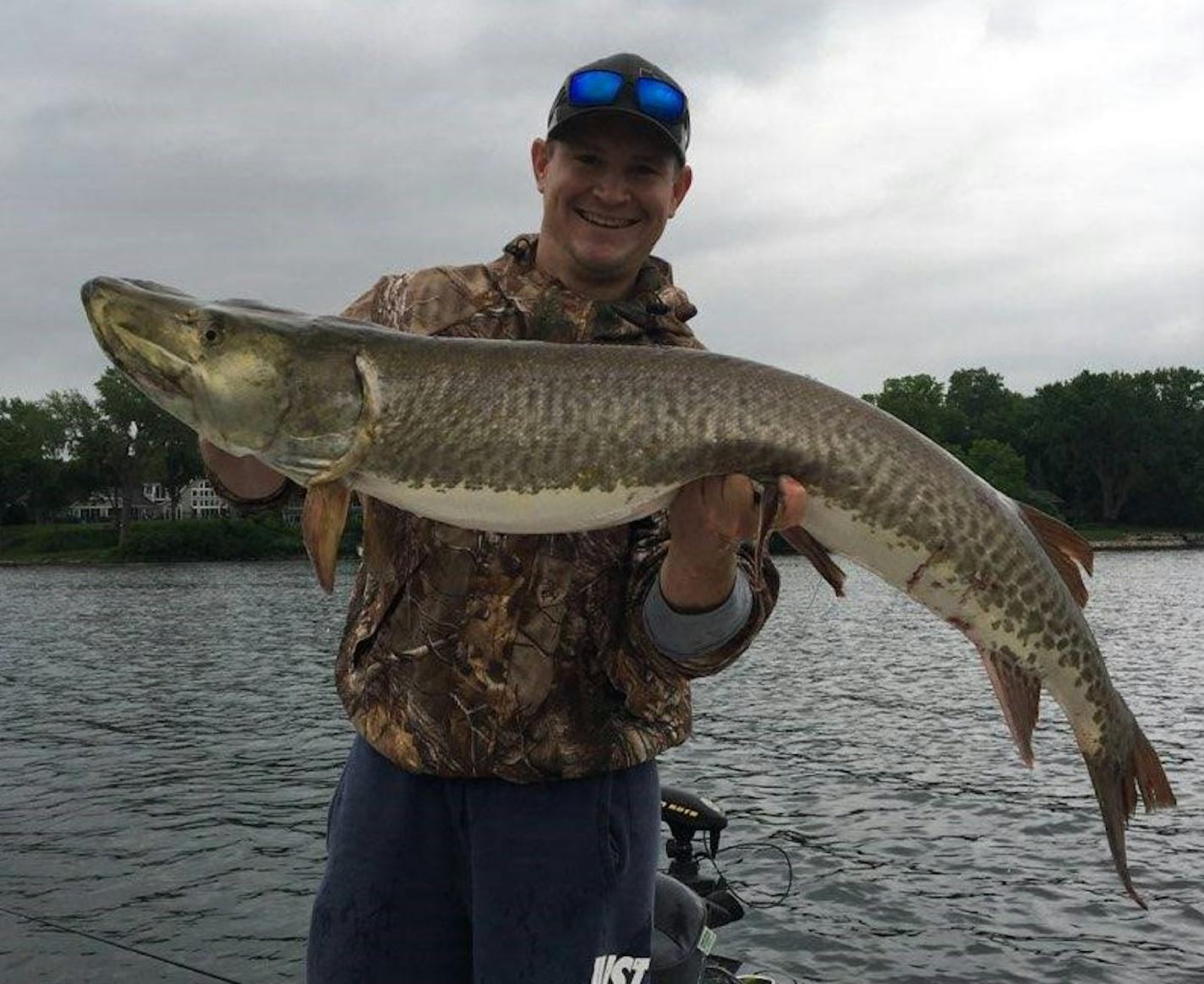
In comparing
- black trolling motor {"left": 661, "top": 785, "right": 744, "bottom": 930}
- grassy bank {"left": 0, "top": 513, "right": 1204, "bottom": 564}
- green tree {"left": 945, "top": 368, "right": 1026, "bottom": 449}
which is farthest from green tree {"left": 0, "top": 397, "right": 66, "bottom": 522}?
black trolling motor {"left": 661, "top": 785, "right": 744, "bottom": 930}

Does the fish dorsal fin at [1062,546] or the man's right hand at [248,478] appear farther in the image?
the fish dorsal fin at [1062,546]

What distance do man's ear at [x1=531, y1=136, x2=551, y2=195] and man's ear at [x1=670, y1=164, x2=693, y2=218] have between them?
39 centimetres

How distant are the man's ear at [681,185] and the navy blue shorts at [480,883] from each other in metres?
1.70

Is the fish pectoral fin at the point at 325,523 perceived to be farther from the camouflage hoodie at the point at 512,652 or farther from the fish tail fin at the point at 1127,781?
the fish tail fin at the point at 1127,781

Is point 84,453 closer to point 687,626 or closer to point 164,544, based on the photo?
point 164,544

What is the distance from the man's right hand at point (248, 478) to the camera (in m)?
3.30

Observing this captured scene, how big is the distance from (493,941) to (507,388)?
1.45 m

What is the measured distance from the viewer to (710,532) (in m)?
3.07

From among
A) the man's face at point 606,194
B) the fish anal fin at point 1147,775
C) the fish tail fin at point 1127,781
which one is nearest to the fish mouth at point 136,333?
the man's face at point 606,194

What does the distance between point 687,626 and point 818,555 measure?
1.99 feet

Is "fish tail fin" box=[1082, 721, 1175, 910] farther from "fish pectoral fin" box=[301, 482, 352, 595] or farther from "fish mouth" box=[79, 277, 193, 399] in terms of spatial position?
"fish mouth" box=[79, 277, 193, 399]

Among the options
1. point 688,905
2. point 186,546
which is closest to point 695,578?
point 688,905

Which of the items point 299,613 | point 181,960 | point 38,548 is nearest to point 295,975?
point 181,960

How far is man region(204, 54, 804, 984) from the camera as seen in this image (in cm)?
300
